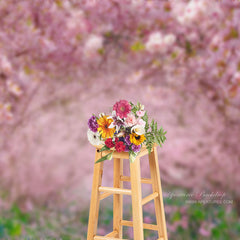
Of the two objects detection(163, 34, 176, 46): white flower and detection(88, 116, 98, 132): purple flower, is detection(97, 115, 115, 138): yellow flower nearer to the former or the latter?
detection(88, 116, 98, 132): purple flower

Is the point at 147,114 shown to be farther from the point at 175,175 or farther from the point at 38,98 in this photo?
the point at 38,98

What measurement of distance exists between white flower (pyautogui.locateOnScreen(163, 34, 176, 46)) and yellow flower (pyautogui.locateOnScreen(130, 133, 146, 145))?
1515mm

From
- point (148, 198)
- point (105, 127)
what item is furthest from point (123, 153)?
point (148, 198)

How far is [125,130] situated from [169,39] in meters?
1.50

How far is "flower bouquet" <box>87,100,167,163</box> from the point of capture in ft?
6.63

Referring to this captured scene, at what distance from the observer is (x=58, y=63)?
3549 millimetres

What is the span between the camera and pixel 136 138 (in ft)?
6.63

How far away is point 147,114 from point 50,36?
1.71 meters

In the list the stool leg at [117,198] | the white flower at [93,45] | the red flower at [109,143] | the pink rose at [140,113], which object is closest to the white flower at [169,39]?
the white flower at [93,45]

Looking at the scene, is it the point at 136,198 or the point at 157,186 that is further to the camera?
the point at 157,186

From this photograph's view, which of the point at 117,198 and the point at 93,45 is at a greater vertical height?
the point at 93,45

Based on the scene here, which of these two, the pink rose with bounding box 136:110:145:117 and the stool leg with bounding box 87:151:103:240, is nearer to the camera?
the pink rose with bounding box 136:110:145:117

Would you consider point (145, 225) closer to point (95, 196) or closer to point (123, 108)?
point (95, 196)

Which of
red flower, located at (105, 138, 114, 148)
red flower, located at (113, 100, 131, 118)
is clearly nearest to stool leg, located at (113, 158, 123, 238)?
red flower, located at (105, 138, 114, 148)
